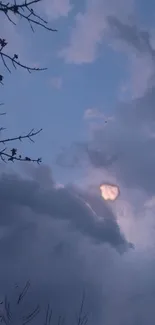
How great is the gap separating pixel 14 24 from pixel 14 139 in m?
1.26

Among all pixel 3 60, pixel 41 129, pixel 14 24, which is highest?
pixel 14 24

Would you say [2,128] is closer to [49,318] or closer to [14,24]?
[14,24]

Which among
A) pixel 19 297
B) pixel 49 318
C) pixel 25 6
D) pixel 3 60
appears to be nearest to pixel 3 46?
pixel 3 60

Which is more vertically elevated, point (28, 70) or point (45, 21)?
point (45, 21)

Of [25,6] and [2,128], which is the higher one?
[25,6]

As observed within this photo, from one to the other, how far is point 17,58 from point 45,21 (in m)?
0.52

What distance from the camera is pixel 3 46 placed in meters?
4.45

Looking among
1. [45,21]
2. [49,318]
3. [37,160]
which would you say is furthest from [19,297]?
[45,21]

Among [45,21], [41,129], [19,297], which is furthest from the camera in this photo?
[19,297]

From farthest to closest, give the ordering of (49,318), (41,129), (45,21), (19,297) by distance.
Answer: (49,318) < (19,297) < (41,129) < (45,21)

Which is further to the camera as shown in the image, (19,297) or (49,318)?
(49,318)

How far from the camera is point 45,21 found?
4.34 m

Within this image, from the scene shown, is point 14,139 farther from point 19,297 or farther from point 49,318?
point 49,318

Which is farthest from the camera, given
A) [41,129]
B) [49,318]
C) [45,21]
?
[49,318]
